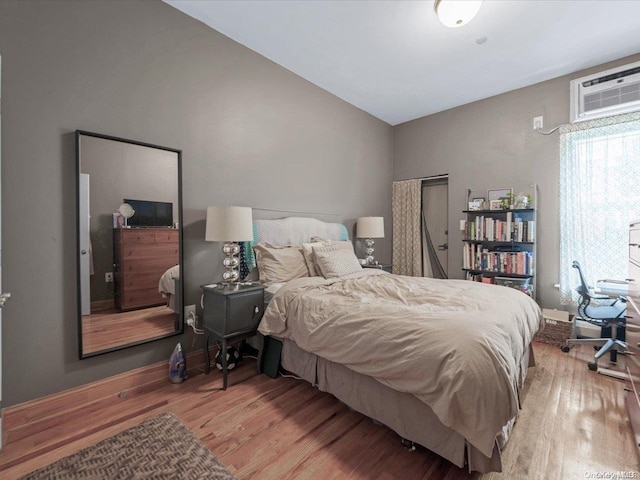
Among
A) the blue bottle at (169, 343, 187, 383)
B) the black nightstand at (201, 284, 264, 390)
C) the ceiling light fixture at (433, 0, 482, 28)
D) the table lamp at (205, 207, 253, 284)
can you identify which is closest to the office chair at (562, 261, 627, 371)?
the ceiling light fixture at (433, 0, 482, 28)

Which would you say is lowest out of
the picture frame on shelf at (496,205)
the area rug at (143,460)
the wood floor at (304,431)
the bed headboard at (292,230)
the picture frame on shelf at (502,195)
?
the wood floor at (304,431)

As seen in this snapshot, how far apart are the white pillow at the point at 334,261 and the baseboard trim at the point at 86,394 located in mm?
1369

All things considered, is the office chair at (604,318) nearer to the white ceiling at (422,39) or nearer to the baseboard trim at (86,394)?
the white ceiling at (422,39)

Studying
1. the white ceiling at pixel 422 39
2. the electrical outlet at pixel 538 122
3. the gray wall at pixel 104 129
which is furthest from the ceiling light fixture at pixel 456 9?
the electrical outlet at pixel 538 122

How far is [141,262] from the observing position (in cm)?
215

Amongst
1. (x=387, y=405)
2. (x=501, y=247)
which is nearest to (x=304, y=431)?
(x=387, y=405)

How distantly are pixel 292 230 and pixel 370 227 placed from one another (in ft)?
4.29

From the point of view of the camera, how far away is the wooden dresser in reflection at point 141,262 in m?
2.06

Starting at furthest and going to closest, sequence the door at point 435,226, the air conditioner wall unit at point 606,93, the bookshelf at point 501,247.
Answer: the door at point 435,226 < the bookshelf at point 501,247 < the air conditioner wall unit at point 606,93

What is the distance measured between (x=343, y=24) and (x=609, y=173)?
3.14 m

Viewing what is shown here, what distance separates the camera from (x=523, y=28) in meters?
2.48

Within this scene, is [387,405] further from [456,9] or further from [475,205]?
[475,205]

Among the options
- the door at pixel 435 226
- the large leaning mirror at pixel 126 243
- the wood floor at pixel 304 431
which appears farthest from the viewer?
→ the door at pixel 435 226

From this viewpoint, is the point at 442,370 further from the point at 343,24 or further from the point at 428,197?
the point at 428,197
